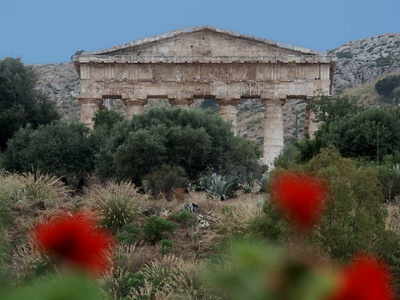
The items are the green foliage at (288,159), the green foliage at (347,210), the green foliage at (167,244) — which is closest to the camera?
the green foliage at (347,210)

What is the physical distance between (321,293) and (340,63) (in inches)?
2922

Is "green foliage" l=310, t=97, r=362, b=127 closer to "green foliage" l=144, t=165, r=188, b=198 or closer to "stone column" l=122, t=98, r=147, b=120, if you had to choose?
"stone column" l=122, t=98, r=147, b=120

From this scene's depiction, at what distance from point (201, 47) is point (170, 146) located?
11375mm

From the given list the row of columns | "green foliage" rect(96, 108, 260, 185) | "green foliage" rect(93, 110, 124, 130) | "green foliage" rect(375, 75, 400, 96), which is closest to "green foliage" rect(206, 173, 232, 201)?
"green foliage" rect(96, 108, 260, 185)

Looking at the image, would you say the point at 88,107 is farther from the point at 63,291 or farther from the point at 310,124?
the point at 63,291

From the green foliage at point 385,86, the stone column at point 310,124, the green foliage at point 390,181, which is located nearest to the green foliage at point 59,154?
the green foliage at point 390,181

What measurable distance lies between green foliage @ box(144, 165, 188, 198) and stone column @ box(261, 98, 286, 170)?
1248 centimetres

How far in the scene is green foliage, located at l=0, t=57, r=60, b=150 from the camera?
32.9 meters

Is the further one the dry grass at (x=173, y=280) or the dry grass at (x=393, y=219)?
the dry grass at (x=393, y=219)

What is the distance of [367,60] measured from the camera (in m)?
74.4

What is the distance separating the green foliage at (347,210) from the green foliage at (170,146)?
41.7 feet

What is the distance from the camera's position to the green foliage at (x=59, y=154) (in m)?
25.3

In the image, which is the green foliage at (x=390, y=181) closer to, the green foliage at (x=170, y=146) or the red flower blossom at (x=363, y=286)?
the green foliage at (x=170, y=146)

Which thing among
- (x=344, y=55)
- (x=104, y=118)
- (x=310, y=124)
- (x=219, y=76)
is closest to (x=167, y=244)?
(x=104, y=118)
